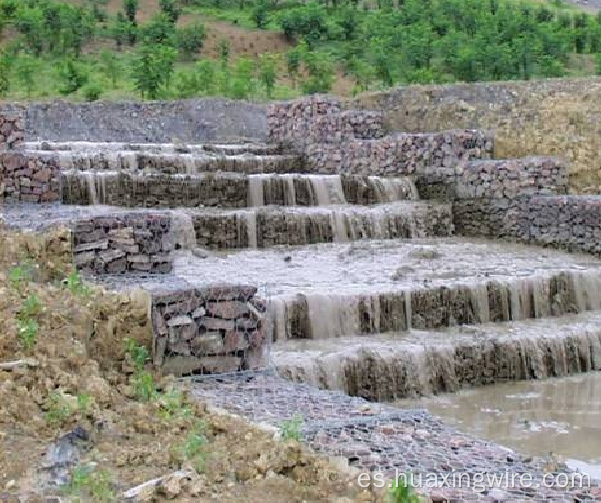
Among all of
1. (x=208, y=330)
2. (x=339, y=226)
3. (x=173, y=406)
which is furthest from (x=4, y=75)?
(x=173, y=406)

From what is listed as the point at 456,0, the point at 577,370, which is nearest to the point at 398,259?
the point at 577,370

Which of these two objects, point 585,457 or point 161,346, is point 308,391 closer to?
point 161,346

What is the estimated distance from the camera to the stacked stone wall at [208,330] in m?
7.07

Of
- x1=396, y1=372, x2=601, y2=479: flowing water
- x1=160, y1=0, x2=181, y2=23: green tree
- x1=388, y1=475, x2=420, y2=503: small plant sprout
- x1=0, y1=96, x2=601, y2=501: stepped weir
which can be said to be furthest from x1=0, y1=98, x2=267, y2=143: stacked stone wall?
x1=160, y1=0, x2=181, y2=23: green tree

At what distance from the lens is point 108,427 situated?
5527 mm

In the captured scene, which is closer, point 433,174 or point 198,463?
point 198,463

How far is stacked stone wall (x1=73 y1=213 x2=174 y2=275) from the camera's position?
29.1ft

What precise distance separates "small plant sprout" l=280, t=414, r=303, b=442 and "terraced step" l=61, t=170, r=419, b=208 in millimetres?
9128

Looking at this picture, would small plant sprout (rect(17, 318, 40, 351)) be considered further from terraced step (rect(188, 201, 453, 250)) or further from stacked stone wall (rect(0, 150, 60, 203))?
terraced step (rect(188, 201, 453, 250))

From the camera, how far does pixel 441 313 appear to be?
10938 millimetres

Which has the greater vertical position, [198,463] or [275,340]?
[198,463]

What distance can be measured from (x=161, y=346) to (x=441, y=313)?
4.67 metres

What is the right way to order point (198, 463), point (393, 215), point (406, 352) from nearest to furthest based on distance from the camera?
point (198, 463) < point (406, 352) < point (393, 215)

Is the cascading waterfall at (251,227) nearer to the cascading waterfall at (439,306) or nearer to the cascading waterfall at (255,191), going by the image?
the cascading waterfall at (255,191)
